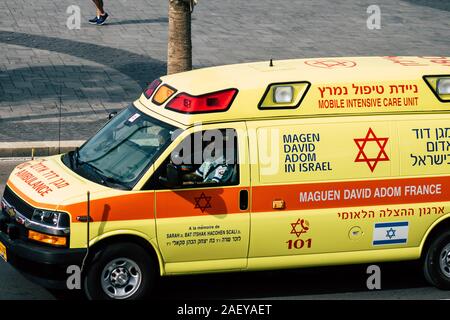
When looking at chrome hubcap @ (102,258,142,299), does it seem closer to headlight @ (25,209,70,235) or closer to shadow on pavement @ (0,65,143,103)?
headlight @ (25,209,70,235)

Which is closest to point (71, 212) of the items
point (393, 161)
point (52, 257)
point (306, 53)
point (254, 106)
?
point (52, 257)

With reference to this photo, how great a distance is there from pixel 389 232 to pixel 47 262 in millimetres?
3214

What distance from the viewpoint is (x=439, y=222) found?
10508 mm

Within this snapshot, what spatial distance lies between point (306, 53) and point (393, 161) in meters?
13.0

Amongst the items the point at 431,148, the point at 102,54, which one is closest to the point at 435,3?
the point at 102,54

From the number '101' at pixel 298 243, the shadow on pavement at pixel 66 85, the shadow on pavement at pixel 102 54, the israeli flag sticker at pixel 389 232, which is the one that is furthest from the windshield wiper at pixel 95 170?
the shadow on pavement at pixel 102 54

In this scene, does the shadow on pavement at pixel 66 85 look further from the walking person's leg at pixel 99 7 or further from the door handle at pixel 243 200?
the door handle at pixel 243 200

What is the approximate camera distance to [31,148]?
1616 cm

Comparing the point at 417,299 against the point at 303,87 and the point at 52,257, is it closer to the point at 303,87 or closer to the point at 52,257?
the point at 303,87

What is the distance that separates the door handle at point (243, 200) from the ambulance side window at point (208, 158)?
0.39 feet

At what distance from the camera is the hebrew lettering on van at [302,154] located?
33.0ft

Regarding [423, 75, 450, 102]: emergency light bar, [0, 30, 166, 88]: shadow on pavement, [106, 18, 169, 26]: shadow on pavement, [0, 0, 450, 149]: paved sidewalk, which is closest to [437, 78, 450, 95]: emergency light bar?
[423, 75, 450, 102]: emergency light bar

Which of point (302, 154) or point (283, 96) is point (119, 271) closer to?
point (302, 154)

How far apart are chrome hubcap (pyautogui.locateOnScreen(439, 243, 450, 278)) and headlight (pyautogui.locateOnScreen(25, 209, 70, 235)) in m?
3.65
